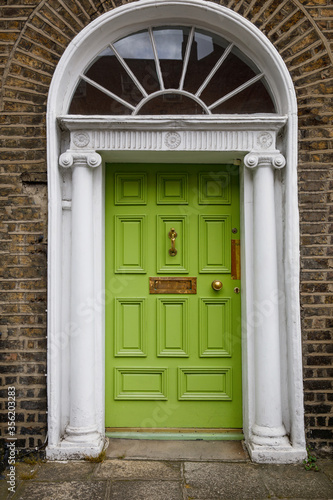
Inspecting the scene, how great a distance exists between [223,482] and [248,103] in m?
3.08

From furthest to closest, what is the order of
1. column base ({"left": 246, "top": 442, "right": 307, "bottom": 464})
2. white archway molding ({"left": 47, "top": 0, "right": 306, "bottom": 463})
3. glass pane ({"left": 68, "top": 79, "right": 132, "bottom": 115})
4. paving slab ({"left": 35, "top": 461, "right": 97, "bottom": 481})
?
glass pane ({"left": 68, "top": 79, "right": 132, "bottom": 115}), white archway molding ({"left": 47, "top": 0, "right": 306, "bottom": 463}), column base ({"left": 246, "top": 442, "right": 307, "bottom": 464}), paving slab ({"left": 35, "top": 461, "right": 97, "bottom": 481})

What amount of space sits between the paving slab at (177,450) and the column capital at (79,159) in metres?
2.41

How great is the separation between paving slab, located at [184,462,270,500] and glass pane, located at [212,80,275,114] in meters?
2.95

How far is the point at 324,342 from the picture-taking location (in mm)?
3492

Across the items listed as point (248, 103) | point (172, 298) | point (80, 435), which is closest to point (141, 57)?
point (248, 103)

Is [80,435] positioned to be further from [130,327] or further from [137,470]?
[130,327]

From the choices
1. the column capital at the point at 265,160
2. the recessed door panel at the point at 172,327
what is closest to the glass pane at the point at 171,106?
the column capital at the point at 265,160

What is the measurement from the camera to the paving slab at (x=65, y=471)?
3.16 metres

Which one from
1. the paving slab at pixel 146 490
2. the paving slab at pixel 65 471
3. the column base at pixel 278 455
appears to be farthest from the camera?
the column base at pixel 278 455

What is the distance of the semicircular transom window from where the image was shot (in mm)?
3689

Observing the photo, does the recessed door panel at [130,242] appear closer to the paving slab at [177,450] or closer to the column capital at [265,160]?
A: the column capital at [265,160]

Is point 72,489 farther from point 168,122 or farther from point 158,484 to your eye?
point 168,122

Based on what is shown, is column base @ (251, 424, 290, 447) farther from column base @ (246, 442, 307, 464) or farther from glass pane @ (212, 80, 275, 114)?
glass pane @ (212, 80, 275, 114)

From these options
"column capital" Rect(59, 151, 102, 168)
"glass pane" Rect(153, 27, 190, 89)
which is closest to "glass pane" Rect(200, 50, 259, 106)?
"glass pane" Rect(153, 27, 190, 89)
